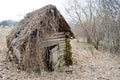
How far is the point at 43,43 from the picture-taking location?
11.8 metres

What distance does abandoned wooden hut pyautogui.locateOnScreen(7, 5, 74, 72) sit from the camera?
11.3m

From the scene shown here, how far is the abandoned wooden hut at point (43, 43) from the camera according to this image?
37.2ft

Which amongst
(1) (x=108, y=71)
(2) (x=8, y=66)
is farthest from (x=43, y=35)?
(1) (x=108, y=71)

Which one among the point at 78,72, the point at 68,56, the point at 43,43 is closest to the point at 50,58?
the point at 43,43

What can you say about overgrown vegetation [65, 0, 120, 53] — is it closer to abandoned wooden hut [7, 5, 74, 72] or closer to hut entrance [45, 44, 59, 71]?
abandoned wooden hut [7, 5, 74, 72]

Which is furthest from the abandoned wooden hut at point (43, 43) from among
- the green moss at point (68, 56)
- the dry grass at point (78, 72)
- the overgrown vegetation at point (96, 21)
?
the overgrown vegetation at point (96, 21)

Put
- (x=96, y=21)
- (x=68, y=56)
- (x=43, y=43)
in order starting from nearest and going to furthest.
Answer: (x=43, y=43) < (x=68, y=56) < (x=96, y=21)

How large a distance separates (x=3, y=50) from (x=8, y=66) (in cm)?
305

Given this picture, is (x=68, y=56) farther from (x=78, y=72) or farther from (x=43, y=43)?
(x=43, y=43)

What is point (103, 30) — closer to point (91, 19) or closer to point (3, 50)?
point (91, 19)

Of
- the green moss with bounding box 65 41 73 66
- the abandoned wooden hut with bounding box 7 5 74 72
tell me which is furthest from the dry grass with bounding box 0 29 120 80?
the abandoned wooden hut with bounding box 7 5 74 72

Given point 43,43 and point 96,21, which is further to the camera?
point 96,21

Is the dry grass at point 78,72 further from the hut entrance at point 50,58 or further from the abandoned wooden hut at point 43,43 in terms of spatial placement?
the abandoned wooden hut at point 43,43

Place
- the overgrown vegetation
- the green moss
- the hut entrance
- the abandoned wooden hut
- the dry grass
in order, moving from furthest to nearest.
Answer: the overgrown vegetation
the green moss
the hut entrance
the abandoned wooden hut
the dry grass
